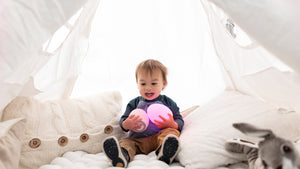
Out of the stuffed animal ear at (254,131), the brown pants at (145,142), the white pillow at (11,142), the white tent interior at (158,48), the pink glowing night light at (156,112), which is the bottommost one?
the brown pants at (145,142)

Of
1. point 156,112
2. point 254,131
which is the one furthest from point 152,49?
point 254,131

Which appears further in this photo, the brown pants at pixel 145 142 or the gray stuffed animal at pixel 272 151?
the brown pants at pixel 145 142

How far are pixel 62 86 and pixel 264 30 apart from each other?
1159 mm

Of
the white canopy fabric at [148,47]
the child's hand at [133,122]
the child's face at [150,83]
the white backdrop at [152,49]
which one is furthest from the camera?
the white backdrop at [152,49]

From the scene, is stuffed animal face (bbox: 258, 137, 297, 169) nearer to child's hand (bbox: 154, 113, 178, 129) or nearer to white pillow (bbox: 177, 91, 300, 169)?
white pillow (bbox: 177, 91, 300, 169)

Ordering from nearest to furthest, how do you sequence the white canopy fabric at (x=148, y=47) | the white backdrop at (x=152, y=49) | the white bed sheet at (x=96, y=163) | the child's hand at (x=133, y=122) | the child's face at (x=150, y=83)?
the white canopy fabric at (x=148, y=47) < the white bed sheet at (x=96, y=163) < the child's hand at (x=133, y=122) < the child's face at (x=150, y=83) < the white backdrop at (x=152, y=49)

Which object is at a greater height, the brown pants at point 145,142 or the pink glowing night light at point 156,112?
the pink glowing night light at point 156,112

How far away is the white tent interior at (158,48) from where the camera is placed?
1.02 meters

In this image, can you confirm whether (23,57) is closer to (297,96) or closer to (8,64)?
(8,64)

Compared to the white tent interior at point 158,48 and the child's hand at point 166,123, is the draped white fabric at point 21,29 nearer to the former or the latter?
the white tent interior at point 158,48

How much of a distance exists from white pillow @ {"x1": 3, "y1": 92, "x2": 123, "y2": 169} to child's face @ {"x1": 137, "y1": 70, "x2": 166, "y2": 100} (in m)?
0.20

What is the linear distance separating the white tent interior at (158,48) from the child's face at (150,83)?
0.27 metres

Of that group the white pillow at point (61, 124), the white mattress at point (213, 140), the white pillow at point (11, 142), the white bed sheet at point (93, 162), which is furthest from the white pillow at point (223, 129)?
the white pillow at point (11, 142)

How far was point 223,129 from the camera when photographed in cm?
131
